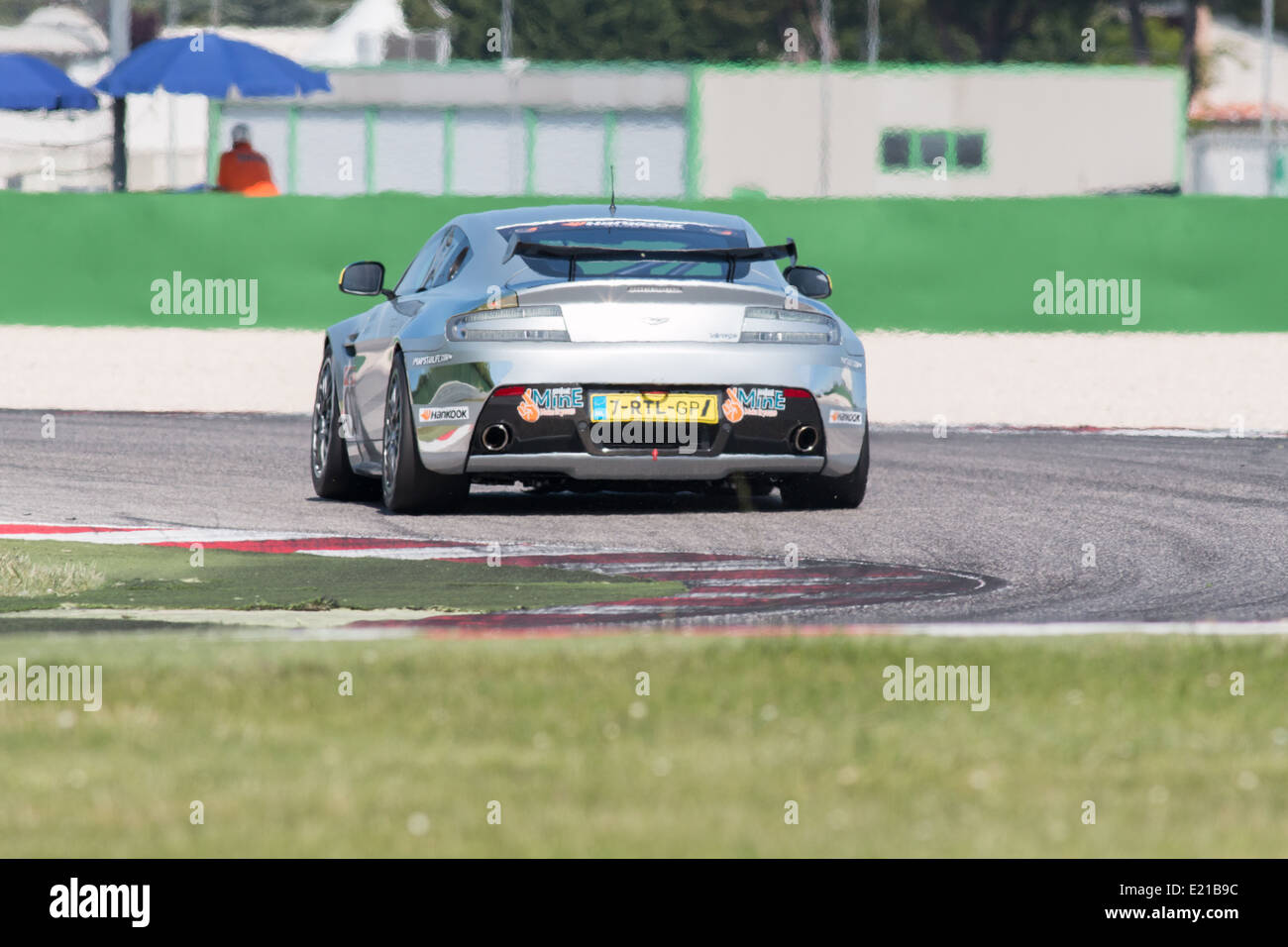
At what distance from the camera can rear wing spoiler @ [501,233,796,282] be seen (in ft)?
38.7

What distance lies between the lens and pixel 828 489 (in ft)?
41.9

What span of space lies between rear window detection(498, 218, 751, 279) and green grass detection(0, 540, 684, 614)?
6.86 ft

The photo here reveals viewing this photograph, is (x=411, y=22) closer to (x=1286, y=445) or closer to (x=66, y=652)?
(x=1286, y=445)

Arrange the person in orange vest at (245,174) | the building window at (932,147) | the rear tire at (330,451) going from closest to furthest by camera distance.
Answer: the rear tire at (330,451) → the person in orange vest at (245,174) → the building window at (932,147)

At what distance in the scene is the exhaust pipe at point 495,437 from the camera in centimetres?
1167

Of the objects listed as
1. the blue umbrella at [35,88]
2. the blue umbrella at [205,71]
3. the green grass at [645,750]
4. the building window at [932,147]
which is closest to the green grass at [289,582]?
the green grass at [645,750]

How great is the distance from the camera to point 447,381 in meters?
11.7

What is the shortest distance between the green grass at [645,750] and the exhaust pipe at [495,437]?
12.8 feet

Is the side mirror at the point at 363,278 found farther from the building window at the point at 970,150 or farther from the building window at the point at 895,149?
the building window at the point at 970,150

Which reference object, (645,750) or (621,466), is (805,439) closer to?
(621,466)

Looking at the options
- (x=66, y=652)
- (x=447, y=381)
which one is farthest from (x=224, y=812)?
(x=447, y=381)

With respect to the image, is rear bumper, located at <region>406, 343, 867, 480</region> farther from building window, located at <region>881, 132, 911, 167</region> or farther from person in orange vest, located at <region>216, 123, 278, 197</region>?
building window, located at <region>881, 132, 911, 167</region>

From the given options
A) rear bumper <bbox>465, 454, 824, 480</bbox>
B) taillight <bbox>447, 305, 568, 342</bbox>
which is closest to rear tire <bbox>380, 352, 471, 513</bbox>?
rear bumper <bbox>465, 454, 824, 480</bbox>
